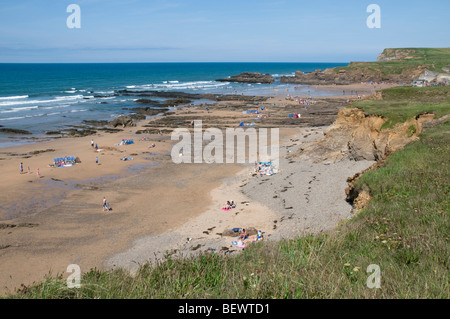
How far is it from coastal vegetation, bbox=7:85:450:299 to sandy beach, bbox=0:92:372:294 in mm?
2662

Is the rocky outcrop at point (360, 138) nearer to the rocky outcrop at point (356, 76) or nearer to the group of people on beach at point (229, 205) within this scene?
the group of people on beach at point (229, 205)

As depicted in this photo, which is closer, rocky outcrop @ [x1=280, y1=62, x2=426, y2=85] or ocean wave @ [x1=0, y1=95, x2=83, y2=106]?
ocean wave @ [x1=0, y1=95, x2=83, y2=106]

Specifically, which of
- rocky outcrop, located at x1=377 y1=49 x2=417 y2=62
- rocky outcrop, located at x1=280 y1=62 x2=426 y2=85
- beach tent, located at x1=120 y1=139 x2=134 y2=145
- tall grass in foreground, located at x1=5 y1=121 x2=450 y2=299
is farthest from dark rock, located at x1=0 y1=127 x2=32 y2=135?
rocky outcrop, located at x1=377 y1=49 x2=417 y2=62

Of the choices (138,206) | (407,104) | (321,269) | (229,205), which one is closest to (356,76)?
(407,104)

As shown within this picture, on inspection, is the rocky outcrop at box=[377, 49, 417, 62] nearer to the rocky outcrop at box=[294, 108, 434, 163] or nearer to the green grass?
the green grass

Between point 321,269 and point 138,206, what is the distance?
49.9ft

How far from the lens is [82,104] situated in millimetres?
62344

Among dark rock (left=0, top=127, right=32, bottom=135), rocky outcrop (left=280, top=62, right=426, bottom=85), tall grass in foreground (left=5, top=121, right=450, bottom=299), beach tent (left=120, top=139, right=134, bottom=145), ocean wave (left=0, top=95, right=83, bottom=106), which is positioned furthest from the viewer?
rocky outcrop (left=280, top=62, right=426, bottom=85)

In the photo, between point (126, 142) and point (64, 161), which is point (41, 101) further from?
point (64, 161)

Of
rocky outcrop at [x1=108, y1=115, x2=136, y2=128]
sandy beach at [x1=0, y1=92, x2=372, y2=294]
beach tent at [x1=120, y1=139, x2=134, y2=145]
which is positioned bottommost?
sandy beach at [x1=0, y1=92, x2=372, y2=294]

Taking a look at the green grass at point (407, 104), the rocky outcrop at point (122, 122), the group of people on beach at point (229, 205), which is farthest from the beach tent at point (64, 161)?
the green grass at point (407, 104)

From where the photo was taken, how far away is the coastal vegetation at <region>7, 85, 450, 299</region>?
5164 mm

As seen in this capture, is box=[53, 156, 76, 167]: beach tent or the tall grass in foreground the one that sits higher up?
the tall grass in foreground

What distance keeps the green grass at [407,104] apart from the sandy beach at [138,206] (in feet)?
11.3
